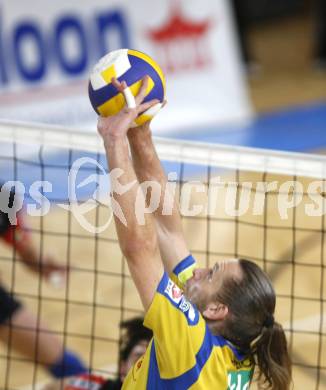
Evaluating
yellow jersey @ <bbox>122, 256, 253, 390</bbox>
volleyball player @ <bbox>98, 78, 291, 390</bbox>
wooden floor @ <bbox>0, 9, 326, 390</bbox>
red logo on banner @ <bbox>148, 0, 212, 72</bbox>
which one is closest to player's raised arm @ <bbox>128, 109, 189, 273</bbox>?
volleyball player @ <bbox>98, 78, 291, 390</bbox>

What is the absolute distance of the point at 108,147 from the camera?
10.0 ft

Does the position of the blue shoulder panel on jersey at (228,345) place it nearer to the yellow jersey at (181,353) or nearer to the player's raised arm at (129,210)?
the yellow jersey at (181,353)

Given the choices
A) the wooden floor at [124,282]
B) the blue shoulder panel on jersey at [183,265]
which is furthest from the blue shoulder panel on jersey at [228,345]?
the wooden floor at [124,282]

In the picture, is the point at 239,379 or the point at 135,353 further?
the point at 135,353

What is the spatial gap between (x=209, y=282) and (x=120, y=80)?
0.83m

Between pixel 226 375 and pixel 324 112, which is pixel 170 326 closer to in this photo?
pixel 226 375

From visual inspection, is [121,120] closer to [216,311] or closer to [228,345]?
[216,311]

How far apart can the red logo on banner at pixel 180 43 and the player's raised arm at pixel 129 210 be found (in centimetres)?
658

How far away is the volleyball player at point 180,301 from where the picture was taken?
122 inches

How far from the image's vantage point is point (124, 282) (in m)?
6.30

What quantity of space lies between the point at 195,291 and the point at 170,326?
0.35 m

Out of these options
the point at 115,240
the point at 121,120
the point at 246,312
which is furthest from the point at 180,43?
the point at 121,120

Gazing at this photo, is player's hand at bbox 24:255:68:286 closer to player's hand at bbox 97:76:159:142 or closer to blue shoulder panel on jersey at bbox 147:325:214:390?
blue shoulder panel on jersey at bbox 147:325:214:390

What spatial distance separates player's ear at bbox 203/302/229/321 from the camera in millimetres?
3340
